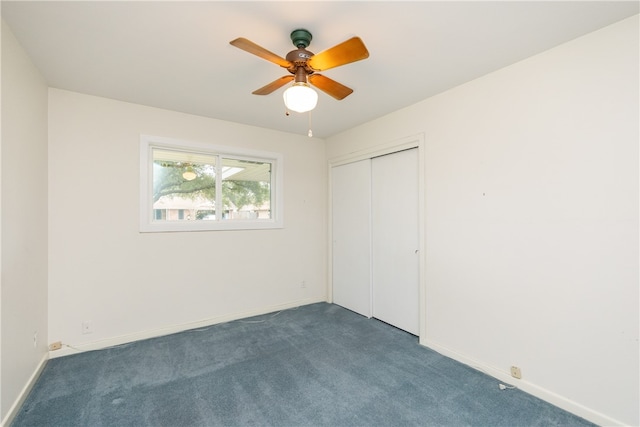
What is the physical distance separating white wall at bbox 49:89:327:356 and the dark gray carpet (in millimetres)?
350

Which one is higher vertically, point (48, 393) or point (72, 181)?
point (72, 181)

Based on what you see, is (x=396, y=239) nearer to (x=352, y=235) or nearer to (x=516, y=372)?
(x=352, y=235)

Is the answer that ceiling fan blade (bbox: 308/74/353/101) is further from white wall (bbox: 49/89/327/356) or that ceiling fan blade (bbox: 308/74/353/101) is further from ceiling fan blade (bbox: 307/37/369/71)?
white wall (bbox: 49/89/327/356)

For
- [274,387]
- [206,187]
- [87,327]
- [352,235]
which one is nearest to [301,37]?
[206,187]

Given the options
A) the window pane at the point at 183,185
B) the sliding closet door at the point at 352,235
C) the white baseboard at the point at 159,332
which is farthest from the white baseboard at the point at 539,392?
the window pane at the point at 183,185

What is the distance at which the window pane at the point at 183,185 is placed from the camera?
10.5 feet

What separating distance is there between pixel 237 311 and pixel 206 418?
1.76 metres

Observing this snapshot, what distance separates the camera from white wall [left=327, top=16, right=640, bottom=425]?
1.72 meters

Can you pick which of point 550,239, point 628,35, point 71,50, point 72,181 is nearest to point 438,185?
point 550,239

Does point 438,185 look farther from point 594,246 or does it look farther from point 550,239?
point 594,246

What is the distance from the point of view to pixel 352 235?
12.8 ft

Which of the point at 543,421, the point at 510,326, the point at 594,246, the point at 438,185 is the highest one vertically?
the point at 438,185

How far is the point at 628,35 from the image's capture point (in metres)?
1.69

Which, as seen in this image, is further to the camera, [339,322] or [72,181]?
[339,322]
